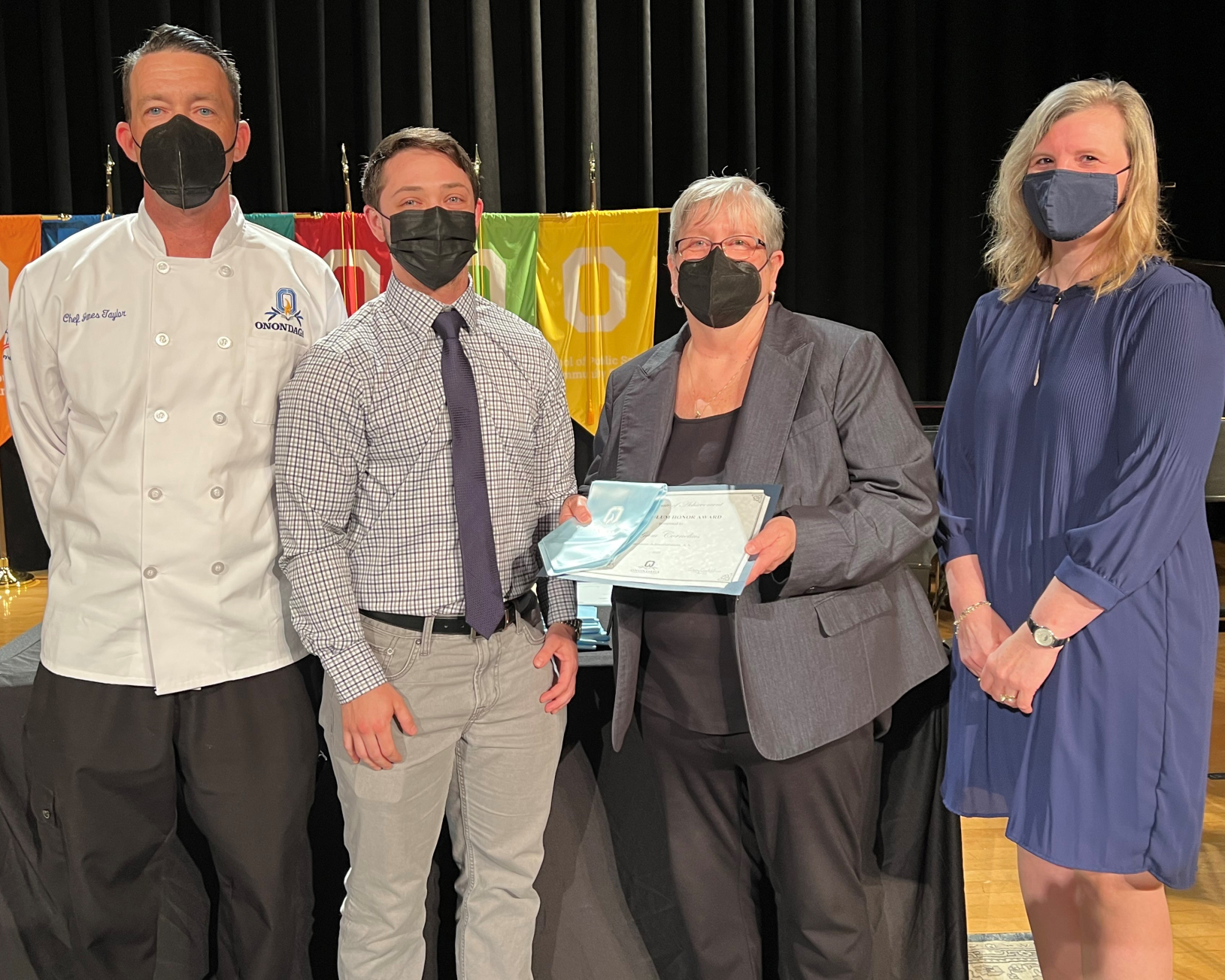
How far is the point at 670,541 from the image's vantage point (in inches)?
58.6

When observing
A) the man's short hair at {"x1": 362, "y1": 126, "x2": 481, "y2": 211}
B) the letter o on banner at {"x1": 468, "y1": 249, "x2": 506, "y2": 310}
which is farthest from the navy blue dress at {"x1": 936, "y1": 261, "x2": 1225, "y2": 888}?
the letter o on banner at {"x1": 468, "y1": 249, "x2": 506, "y2": 310}

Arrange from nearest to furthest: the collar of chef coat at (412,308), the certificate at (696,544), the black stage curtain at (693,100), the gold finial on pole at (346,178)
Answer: the certificate at (696,544) → the collar of chef coat at (412,308) → the gold finial on pole at (346,178) → the black stage curtain at (693,100)

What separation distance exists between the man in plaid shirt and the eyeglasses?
0.31 metres

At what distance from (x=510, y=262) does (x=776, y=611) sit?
4.61 m

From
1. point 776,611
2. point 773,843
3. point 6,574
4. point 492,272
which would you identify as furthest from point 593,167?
point 773,843

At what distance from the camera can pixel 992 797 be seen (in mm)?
1736

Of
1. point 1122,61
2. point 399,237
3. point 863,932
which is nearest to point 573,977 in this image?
point 863,932

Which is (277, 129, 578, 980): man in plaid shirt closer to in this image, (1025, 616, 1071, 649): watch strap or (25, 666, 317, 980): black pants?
(25, 666, 317, 980): black pants

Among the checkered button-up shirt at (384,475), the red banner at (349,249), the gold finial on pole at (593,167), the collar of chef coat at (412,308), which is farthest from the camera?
the gold finial on pole at (593,167)

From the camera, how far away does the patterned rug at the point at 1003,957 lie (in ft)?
7.34

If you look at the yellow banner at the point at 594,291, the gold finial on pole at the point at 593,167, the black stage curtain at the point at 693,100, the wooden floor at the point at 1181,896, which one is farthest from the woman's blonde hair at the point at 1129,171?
the black stage curtain at the point at 693,100

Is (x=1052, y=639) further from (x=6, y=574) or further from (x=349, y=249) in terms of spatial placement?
(x=6, y=574)

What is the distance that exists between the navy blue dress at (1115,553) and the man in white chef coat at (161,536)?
45.6 inches

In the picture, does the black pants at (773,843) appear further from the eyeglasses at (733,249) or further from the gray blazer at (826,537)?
the eyeglasses at (733,249)
